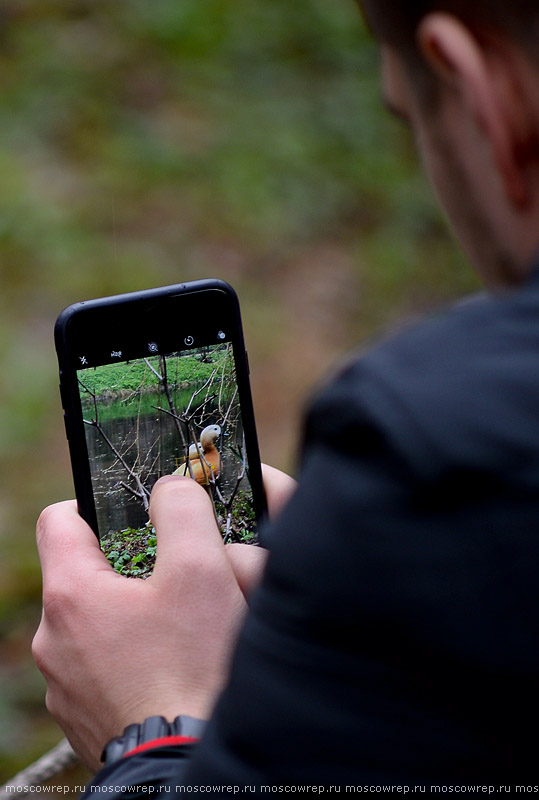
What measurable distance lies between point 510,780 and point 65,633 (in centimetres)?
40

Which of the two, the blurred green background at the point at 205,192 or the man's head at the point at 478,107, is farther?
the blurred green background at the point at 205,192

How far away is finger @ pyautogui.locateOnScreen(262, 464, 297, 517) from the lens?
0.88 meters

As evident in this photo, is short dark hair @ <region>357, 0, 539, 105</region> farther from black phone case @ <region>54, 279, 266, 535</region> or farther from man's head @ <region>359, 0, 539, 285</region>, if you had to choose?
black phone case @ <region>54, 279, 266, 535</region>

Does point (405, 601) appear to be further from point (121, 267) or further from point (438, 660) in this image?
point (121, 267)

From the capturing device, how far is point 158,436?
85 centimetres

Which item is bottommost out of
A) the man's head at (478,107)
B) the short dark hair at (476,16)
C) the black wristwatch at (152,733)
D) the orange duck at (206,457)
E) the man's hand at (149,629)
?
the black wristwatch at (152,733)

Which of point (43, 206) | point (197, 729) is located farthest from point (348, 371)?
point (43, 206)

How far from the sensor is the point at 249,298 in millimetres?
2924

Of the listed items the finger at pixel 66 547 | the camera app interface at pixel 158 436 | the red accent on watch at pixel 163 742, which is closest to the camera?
the red accent on watch at pixel 163 742

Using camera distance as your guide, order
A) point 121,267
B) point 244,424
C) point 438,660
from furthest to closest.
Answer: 1. point 121,267
2. point 244,424
3. point 438,660

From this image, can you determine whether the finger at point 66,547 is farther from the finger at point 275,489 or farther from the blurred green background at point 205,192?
the blurred green background at point 205,192

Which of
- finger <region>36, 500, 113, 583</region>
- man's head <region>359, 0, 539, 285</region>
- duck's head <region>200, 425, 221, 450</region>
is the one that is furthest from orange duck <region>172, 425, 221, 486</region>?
man's head <region>359, 0, 539, 285</region>

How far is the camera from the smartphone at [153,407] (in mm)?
827

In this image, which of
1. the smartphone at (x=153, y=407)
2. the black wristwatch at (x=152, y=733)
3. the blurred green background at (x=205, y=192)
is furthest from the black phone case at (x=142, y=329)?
the blurred green background at (x=205, y=192)
